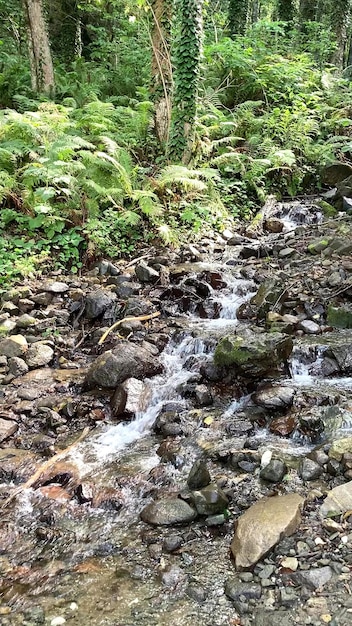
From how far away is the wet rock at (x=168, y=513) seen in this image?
3580mm

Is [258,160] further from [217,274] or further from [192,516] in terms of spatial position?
[192,516]

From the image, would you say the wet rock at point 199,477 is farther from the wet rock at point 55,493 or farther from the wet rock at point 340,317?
the wet rock at point 340,317

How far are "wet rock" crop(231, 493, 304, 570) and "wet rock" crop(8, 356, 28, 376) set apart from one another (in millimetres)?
3443

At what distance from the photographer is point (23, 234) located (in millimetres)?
8242

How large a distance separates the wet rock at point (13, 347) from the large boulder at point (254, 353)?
2462 mm

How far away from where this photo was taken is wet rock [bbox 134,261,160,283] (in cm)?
784

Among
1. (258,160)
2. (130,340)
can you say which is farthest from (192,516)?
(258,160)

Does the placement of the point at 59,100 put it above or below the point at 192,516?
above

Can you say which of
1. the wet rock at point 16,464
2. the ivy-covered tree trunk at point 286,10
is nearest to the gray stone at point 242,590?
the wet rock at point 16,464

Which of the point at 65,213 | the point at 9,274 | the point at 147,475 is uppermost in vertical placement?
the point at 65,213

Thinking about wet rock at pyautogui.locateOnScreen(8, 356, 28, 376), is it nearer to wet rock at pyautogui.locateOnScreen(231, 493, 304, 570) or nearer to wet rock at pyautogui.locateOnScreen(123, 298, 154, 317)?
wet rock at pyautogui.locateOnScreen(123, 298, 154, 317)

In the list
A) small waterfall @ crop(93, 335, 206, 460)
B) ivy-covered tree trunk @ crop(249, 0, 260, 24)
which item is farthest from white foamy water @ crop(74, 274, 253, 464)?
ivy-covered tree trunk @ crop(249, 0, 260, 24)

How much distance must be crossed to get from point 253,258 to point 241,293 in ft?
5.04

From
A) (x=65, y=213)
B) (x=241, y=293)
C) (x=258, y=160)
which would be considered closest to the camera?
(x=241, y=293)
